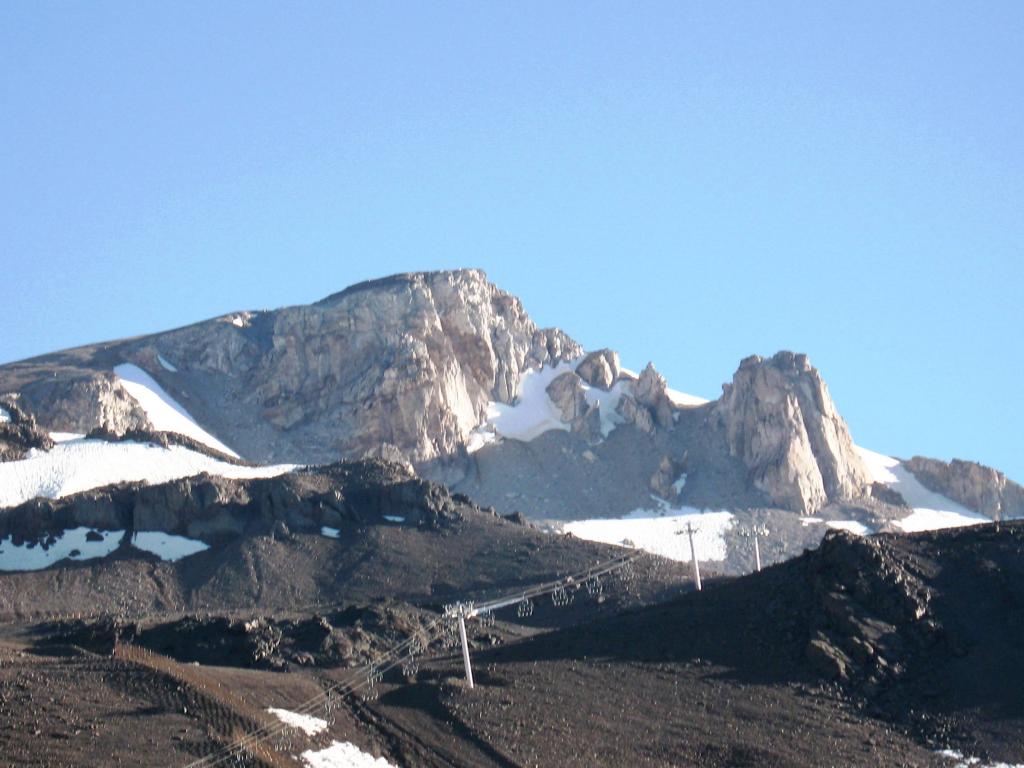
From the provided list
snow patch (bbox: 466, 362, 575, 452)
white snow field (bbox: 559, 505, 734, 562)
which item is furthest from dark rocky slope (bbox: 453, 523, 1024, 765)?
snow patch (bbox: 466, 362, 575, 452)

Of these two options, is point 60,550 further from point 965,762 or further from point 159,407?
point 965,762

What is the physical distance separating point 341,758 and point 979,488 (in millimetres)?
110268

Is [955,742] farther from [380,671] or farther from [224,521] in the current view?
[224,521]

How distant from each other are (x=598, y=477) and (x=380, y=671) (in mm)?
86121

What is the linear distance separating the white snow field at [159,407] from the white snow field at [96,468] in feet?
57.8

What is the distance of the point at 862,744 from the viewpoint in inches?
2319

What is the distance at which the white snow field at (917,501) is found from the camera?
145m

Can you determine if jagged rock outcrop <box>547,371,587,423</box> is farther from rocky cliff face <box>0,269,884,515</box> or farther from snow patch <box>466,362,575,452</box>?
snow patch <box>466,362,575,452</box>

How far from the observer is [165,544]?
106438 mm

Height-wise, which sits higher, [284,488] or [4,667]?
[284,488]

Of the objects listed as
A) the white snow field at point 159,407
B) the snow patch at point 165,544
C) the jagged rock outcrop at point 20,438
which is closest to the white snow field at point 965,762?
the snow patch at point 165,544

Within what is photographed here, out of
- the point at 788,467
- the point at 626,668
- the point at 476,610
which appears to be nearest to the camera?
the point at 626,668

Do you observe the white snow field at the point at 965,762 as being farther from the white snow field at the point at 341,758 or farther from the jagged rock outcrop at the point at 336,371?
the jagged rock outcrop at the point at 336,371

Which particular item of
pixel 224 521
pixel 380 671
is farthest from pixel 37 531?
pixel 380 671
